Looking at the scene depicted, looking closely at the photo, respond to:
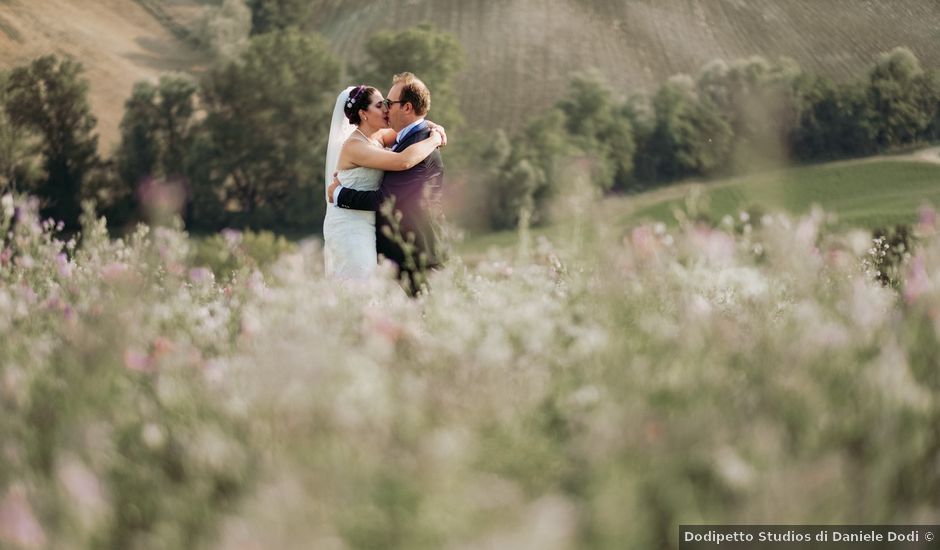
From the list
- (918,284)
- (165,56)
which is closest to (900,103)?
(165,56)

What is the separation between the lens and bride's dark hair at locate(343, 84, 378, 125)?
295 inches

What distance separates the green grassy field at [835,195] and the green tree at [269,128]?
14053 mm

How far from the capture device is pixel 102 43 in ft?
262

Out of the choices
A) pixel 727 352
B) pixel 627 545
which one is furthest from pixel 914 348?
pixel 627 545

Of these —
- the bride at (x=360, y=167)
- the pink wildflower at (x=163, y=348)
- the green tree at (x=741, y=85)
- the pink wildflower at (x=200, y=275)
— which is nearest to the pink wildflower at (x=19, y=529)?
the pink wildflower at (x=163, y=348)

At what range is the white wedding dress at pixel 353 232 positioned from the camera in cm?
730

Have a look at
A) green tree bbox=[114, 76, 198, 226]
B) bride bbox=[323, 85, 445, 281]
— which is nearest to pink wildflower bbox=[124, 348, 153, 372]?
bride bbox=[323, 85, 445, 281]

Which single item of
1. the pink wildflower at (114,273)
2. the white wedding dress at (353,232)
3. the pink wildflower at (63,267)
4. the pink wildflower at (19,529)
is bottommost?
the white wedding dress at (353,232)

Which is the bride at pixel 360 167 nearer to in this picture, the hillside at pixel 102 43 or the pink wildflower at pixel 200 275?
the pink wildflower at pixel 200 275

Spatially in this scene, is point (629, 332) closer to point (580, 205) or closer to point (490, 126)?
point (580, 205)

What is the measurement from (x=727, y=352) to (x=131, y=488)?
224cm

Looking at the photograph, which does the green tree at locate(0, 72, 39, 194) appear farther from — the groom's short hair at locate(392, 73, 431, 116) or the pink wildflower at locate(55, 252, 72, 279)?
the pink wildflower at locate(55, 252, 72, 279)

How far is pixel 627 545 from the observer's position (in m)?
2.43

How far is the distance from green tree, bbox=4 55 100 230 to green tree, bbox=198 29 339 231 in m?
6.96
